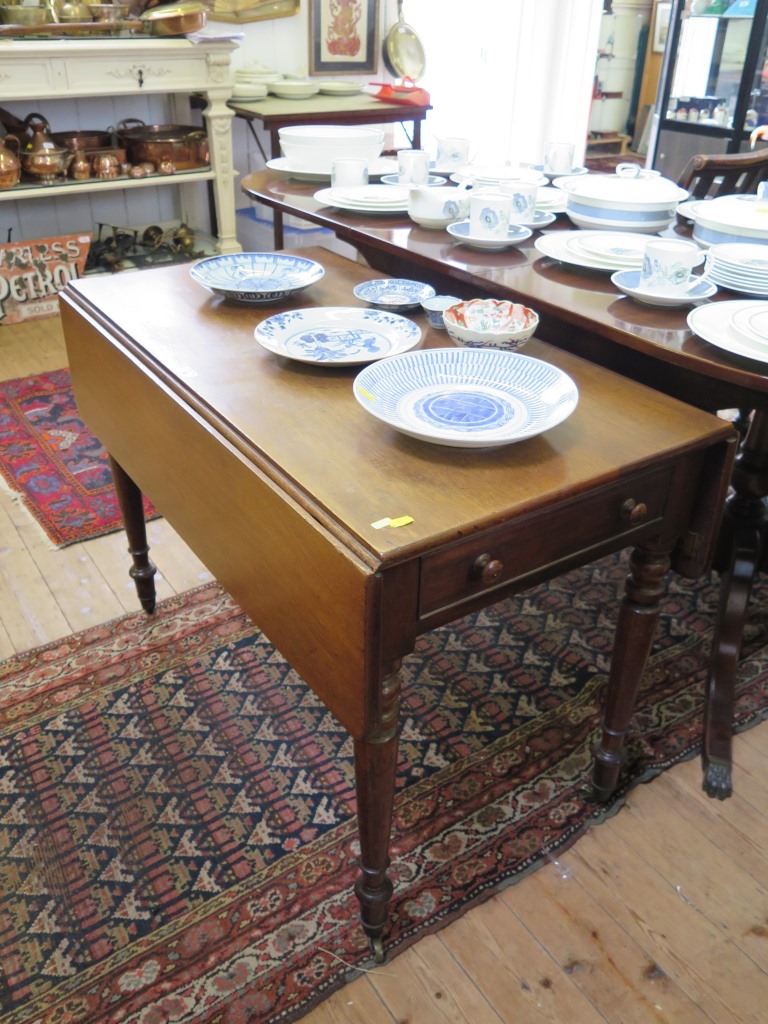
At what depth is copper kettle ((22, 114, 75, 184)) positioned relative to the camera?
3.11m

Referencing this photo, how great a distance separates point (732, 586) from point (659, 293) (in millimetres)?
635


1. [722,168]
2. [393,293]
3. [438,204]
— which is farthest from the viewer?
[722,168]

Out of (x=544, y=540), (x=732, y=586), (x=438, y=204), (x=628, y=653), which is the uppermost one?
(x=438, y=204)

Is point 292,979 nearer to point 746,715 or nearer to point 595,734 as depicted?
point 595,734

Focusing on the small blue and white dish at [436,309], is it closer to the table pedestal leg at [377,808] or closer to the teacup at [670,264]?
the teacup at [670,264]

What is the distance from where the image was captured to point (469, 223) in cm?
156

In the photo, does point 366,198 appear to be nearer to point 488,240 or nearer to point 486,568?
point 488,240

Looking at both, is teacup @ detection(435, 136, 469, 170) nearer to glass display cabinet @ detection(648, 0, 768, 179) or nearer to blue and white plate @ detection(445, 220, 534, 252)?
blue and white plate @ detection(445, 220, 534, 252)

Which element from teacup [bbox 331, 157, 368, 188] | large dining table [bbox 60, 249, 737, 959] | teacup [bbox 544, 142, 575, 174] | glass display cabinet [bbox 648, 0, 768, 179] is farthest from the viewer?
glass display cabinet [bbox 648, 0, 768, 179]

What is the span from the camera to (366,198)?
1.75m

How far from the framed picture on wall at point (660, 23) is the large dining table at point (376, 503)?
565cm

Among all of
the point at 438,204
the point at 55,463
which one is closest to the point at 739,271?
the point at 438,204

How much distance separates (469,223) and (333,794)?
1026 mm

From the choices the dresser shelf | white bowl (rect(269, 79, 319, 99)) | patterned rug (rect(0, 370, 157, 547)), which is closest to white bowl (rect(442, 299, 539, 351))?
patterned rug (rect(0, 370, 157, 547))
